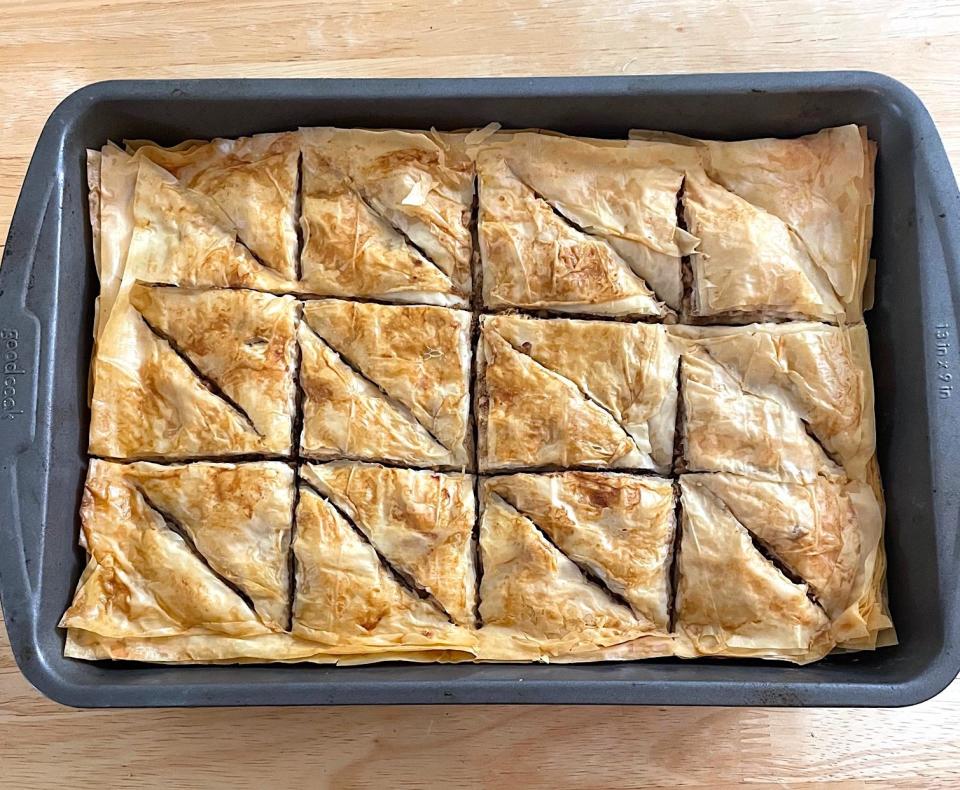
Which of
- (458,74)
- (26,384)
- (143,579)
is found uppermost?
(458,74)

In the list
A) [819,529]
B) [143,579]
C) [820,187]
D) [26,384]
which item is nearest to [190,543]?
[143,579]

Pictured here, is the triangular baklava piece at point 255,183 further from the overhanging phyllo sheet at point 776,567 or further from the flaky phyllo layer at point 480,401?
the overhanging phyllo sheet at point 776,567

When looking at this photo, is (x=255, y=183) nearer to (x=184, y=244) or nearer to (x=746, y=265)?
(x=184, y=244)

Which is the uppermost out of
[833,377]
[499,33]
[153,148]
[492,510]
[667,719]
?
[499,33]

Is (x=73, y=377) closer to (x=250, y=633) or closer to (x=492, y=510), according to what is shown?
(x=250, y=633)

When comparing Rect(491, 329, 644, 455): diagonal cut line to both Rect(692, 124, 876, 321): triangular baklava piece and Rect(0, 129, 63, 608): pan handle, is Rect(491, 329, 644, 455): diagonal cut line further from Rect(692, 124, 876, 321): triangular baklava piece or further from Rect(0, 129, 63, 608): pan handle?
Rect(0, 129, 63, 608): pan handle

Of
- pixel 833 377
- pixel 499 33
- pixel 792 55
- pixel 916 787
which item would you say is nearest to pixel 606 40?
pixel 499 33
